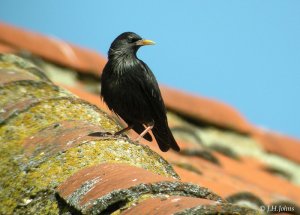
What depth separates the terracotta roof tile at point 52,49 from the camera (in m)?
7.79

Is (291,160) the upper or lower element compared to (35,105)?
upper

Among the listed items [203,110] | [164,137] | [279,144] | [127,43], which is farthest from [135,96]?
[279,144]

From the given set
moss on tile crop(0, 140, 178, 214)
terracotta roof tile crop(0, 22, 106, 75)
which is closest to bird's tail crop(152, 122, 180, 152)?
moss on tile crop(0, 140, 178, 214)

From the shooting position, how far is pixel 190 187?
327 cm

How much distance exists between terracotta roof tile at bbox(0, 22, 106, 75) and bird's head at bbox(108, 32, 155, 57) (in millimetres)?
1490

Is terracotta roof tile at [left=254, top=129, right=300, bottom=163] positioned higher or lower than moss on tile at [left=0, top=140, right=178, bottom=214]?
higher

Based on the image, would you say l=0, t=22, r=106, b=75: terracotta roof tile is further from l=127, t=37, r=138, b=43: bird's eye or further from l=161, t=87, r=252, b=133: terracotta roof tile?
l=127, t=37, r=138, b=43: bird's eye

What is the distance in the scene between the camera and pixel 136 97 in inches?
224

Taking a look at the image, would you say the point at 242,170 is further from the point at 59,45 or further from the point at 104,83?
the point at 59,45

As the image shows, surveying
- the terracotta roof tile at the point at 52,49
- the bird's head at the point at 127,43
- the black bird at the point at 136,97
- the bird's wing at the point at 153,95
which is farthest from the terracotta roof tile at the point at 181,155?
the bird's head at the point at 127,43

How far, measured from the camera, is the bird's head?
20.1 feet

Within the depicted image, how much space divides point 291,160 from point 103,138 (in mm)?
4135

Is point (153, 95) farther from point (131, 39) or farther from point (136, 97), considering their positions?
point (131, 39)

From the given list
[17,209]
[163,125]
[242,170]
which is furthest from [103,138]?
[242,170]
